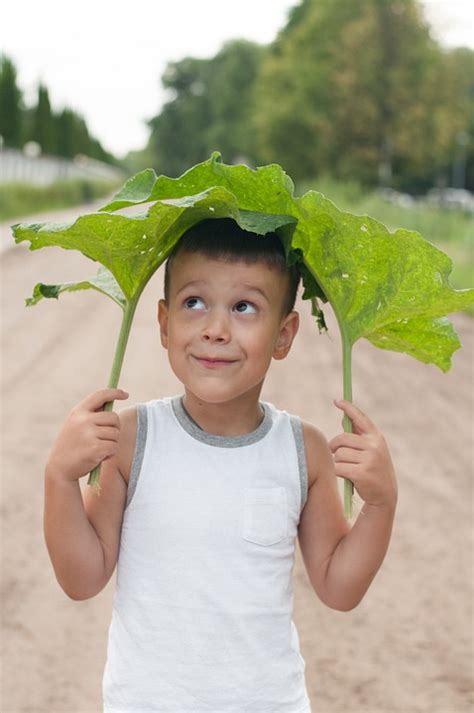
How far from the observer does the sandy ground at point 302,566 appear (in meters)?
3.98

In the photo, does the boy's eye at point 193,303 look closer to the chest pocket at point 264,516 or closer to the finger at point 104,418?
the finger at point 104,418

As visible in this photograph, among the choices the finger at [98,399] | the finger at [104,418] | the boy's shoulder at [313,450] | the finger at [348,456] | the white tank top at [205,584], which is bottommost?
the white tank top at [205,584]

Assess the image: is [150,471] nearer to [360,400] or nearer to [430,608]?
[430,608]

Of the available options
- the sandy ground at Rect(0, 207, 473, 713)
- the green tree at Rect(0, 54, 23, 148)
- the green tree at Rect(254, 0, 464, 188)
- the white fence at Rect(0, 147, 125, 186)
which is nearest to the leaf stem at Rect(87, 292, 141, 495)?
the sandy ground at Rect(0, 207, 473, 713)

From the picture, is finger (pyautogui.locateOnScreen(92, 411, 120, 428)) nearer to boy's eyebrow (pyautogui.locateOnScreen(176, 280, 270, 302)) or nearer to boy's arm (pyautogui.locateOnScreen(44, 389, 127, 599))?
boy's arm (pyautogui.locateOnScreen(44, 389, 127, 599))

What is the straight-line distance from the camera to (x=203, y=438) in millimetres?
2340

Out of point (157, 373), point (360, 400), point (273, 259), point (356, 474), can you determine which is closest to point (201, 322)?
point (273, 259)

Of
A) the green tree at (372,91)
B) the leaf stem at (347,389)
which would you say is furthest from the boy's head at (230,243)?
the green tree at (372,91)

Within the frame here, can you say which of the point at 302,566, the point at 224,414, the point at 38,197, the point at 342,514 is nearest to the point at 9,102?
the point at 38,197

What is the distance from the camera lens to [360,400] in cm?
892

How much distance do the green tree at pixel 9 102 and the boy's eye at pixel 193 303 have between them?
40931mm

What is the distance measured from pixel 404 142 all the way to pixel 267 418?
34.1m

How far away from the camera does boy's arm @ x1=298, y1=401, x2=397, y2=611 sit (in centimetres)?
217

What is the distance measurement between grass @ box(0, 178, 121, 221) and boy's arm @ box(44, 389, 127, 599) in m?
32.1
